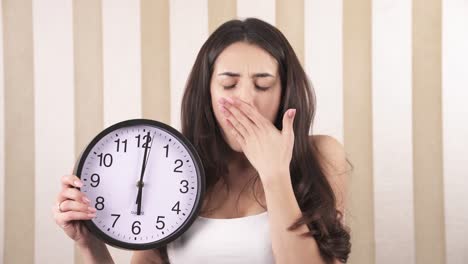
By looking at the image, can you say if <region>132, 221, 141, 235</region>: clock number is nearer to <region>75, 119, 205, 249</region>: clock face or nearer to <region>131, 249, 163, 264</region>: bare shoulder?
<region>75, 119, 205, 249</region>: clock face

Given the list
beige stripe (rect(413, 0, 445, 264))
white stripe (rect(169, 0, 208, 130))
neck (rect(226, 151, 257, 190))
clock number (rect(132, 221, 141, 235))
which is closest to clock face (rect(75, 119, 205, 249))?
clock number (rect(132, 221, 141, 235))

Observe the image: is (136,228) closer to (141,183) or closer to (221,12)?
(141,183)

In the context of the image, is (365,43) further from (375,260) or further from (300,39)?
(375,260)

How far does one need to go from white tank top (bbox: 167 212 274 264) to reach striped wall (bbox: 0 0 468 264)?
0.69m

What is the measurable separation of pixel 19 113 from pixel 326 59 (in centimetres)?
100

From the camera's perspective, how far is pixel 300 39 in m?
2.12

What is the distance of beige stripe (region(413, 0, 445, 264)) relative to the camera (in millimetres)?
2100

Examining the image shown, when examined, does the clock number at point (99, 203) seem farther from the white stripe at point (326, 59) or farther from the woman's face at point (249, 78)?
the white stripe at point (326, 59)

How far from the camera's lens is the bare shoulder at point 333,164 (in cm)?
154

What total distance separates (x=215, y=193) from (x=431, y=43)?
0.94m

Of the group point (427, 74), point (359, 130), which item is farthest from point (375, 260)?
point (427, 74)

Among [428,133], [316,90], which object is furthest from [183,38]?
[428,133]

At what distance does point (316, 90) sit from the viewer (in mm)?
2109

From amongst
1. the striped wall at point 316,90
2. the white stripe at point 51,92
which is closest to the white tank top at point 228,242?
the striped wall at point 316,90
